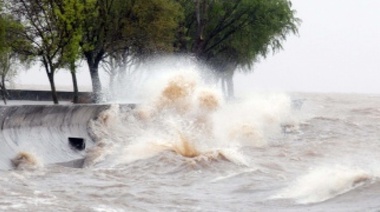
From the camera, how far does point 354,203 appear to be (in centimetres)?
1328

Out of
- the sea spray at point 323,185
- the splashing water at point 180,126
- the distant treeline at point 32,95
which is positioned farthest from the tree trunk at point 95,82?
the sea spray at point 323,185

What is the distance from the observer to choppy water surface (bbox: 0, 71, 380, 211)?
14016 millimetres

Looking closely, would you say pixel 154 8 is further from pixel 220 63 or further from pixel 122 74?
pixel 220 63

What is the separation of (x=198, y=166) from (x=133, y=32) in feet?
71.1

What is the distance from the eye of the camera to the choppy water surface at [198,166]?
14016mm

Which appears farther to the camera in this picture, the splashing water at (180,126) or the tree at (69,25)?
the tree at (69,25)

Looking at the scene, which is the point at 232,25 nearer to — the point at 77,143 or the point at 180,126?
the point at 180,126

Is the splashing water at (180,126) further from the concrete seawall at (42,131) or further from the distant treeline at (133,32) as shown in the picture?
the distant treeline at (133,32)

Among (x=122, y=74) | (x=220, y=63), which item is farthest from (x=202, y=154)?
(x=220, y=63)

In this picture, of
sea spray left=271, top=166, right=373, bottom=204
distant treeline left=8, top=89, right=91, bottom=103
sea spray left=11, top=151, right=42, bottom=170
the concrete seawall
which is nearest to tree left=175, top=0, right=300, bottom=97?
distant treeline left=8, top=89, right=91, bottom=103

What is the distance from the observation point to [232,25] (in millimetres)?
50781

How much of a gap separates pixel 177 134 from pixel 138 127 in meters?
5.17

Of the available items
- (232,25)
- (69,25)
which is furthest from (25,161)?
(232,25)

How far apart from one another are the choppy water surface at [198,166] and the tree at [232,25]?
13708mm
